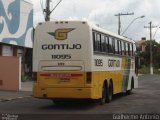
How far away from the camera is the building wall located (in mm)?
41031

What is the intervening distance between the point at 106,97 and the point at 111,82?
46.1 inches

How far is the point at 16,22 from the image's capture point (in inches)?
1729

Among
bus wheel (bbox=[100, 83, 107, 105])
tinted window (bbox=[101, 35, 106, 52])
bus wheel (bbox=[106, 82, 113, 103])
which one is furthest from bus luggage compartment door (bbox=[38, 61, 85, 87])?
bus wheel (bbox=[106, 82, 113, 103])

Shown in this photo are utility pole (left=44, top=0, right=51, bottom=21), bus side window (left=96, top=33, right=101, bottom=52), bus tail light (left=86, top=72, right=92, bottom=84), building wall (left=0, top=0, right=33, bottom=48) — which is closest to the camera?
bus tail light (left=86, top=72, right=92, bottom=84)

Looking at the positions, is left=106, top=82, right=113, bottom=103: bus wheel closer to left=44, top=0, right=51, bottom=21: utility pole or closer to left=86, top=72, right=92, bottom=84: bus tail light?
left=86, top=72, right=92, bottom=84: bus tail light

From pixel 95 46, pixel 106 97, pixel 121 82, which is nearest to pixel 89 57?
pixel 95 46

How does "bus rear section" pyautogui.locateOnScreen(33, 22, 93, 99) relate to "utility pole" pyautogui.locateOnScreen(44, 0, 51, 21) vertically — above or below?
below

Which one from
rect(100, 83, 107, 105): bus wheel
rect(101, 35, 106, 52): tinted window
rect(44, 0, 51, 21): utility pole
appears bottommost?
rect(100, 83, 107, 105): bus wheel

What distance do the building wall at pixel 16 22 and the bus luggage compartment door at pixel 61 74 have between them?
773 inches

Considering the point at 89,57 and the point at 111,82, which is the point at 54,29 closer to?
the point at 89,57

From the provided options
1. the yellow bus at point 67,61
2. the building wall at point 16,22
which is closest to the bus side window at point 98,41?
the yellow bus at point 67,61

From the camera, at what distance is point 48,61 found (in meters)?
A: 21.3

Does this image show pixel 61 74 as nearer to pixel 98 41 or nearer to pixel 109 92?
pixel 98 41

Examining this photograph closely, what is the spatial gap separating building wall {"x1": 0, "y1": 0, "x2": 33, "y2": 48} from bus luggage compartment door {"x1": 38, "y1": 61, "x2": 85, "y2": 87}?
19.6 metres
